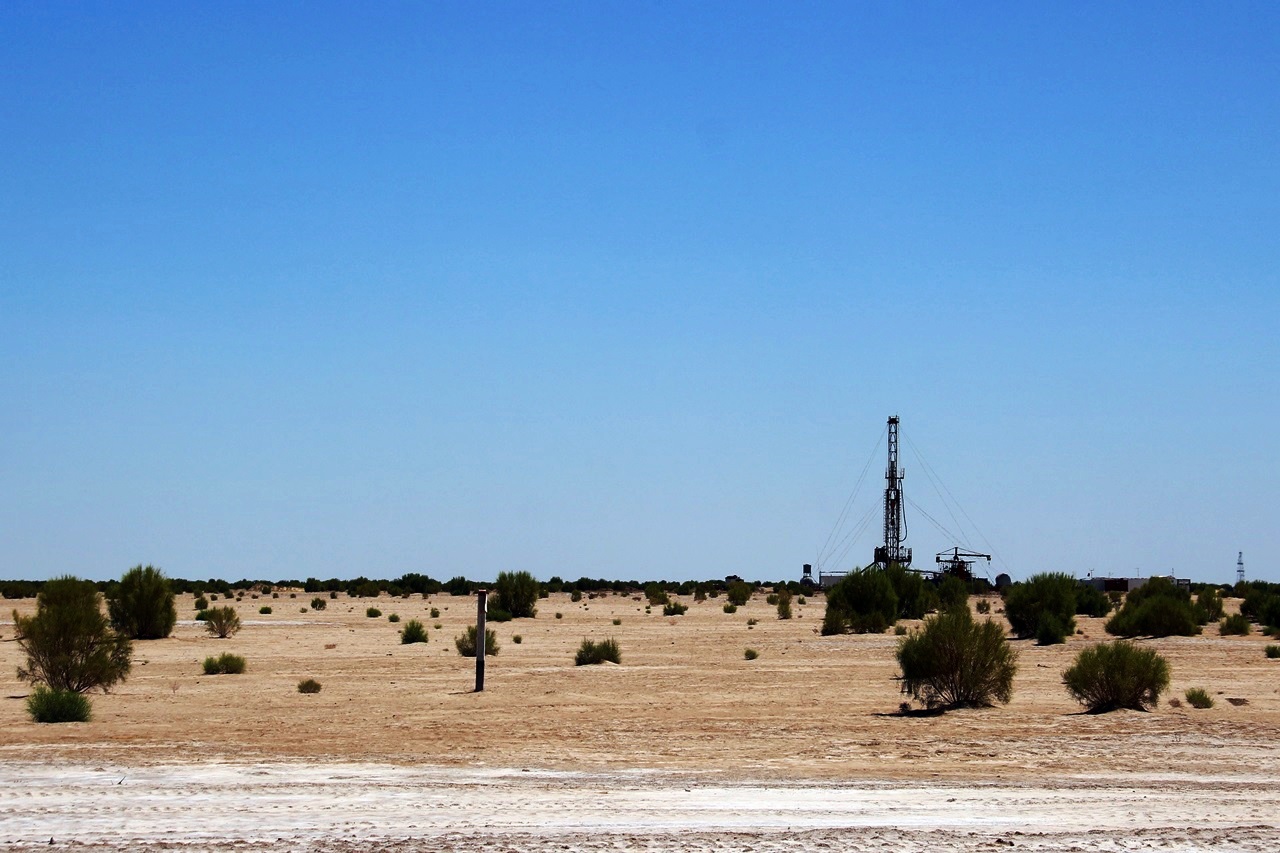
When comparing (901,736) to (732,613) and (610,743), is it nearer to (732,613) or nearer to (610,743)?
(610,743)

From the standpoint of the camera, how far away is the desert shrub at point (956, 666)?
1040 inches

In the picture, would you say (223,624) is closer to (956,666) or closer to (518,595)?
(518,595)

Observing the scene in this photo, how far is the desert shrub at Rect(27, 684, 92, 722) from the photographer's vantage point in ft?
79.1

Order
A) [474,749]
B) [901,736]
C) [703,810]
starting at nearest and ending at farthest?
[703,810], [474,749], [901,736]

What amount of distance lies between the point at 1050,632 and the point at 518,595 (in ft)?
99.4

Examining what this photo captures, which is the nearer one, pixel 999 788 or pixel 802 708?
pixel 999 788

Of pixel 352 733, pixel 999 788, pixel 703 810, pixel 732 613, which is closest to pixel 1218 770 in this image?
pixel 999 788

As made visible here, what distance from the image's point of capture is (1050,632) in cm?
4641

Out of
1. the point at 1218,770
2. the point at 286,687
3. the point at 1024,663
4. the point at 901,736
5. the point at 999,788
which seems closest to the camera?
the point at 999,788

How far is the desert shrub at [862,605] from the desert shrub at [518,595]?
1631 cm

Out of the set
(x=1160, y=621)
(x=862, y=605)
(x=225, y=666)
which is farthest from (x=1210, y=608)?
(x=225, y=666)

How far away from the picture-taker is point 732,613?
72625 mm

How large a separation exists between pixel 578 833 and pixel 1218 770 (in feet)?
31.5

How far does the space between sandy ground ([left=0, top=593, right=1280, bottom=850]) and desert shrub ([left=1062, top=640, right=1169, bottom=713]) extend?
55 cm
